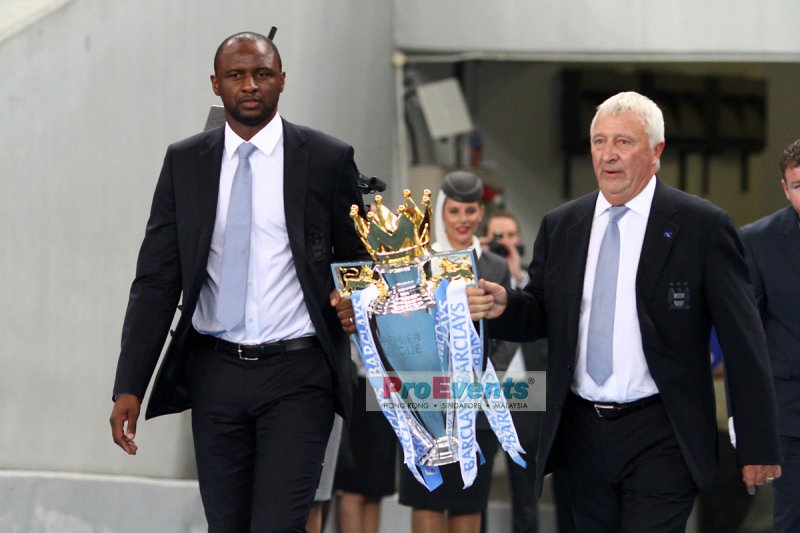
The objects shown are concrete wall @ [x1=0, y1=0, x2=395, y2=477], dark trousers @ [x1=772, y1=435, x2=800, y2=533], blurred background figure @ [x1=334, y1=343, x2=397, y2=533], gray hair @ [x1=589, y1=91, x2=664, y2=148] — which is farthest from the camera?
blurred background figure @ [x1=334, y1=343, x2=397, y2=533]

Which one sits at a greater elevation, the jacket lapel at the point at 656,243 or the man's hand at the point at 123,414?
the jacket lapel at the point at 656,243

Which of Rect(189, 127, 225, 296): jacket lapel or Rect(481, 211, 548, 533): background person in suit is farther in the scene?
Rect(481, 211, 548, 533): background person in suit

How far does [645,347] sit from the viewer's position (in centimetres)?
490

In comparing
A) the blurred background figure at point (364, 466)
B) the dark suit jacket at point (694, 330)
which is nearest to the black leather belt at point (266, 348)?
the dark suit jacket at point (694, 330)

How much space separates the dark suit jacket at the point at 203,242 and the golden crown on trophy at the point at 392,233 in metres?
0.19

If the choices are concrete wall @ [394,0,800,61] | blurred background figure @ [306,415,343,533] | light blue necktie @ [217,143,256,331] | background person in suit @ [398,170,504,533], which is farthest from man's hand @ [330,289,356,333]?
concrete wall @ [394,0,800,61]

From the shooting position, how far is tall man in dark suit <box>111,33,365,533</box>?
5.15 m

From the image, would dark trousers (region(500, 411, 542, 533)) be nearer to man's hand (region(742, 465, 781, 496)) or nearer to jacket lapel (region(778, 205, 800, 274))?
jacket lapel (region(778, 205, 800, 274))

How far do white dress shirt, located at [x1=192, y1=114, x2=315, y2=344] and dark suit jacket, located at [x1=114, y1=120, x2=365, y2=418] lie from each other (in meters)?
0.05

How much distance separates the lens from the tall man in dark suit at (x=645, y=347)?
16.1 feet

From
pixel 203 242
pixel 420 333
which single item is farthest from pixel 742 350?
pixel 203 242

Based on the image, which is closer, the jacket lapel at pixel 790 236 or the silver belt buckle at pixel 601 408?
the silver belt buckle at pixel 601 408

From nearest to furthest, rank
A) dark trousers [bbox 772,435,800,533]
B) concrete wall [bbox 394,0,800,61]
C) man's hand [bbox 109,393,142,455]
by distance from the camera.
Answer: man's hand [bbox 109,393,142,455] < dark trousers [bbox 772,435,800,533] < concrete wall [bbox 394,0,800,61]

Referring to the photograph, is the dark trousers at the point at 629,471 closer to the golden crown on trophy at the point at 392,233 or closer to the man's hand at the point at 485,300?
the man's hand at the point at 485,300
